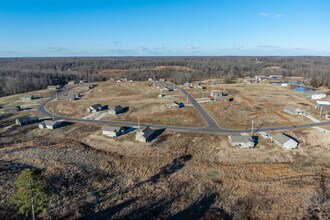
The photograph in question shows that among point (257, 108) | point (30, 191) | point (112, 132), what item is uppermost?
point (30, 191)

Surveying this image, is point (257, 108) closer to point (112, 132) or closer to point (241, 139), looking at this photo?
point (241, 139)

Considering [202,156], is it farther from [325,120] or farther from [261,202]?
[325,120]

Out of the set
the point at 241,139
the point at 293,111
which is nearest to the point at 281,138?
the point at 241,139

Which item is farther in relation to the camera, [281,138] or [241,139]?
[281,138]

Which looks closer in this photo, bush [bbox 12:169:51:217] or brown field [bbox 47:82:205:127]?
bush [bbox 12:169:51:217]

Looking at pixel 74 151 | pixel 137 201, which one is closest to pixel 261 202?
pixel 137 201

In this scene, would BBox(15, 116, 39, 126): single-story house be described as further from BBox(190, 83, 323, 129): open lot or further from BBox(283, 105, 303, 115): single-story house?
BBox(283, 105, 303, 115): single-story house

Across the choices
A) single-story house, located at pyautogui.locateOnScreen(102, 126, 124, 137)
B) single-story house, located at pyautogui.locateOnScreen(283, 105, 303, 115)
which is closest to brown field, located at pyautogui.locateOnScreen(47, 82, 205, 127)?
single-story house, located at pyautogui.locateOnScreen(102, 126, 124, 137)

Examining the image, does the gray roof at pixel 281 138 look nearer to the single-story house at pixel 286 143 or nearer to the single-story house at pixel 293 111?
the single-story house at pixel 286 143
